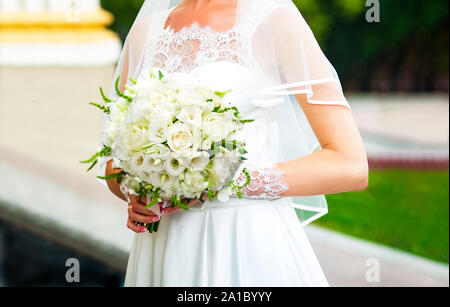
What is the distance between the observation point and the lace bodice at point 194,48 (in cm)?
216

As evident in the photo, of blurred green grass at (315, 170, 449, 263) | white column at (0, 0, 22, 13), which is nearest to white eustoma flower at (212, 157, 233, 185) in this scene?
blurred green grass at (315, 170, 449, 263)

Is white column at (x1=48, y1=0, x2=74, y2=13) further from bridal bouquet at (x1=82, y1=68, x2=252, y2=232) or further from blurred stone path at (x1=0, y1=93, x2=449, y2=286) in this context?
bridal bouquet at (x1=82, y1=68, x2=252, y2=232)

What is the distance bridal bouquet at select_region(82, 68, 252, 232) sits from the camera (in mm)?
1764

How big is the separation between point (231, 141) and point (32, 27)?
5749 millimetres

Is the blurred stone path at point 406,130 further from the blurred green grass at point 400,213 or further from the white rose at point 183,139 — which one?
the white rose at point 183,139

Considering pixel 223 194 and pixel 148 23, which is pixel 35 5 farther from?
pixel 223 194

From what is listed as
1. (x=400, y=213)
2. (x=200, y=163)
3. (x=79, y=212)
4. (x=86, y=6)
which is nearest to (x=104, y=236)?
(x=79, y=212)

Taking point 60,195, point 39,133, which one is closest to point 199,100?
point 60,195

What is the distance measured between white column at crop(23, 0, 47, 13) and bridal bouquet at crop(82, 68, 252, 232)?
5686 mm

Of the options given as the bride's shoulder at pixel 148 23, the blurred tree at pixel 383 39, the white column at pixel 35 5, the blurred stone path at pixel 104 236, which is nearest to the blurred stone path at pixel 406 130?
the blurred tree at pixel 383 39

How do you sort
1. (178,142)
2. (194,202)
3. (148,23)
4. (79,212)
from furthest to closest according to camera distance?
(79,212) < (148,23) < (194,202) < (178,142)

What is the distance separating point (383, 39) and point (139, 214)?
65.4 ft

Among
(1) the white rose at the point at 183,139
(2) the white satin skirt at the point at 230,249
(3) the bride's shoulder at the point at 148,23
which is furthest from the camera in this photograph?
(3) the bride's shoulder at the point at 148,23

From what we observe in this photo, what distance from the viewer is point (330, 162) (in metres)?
2.04
